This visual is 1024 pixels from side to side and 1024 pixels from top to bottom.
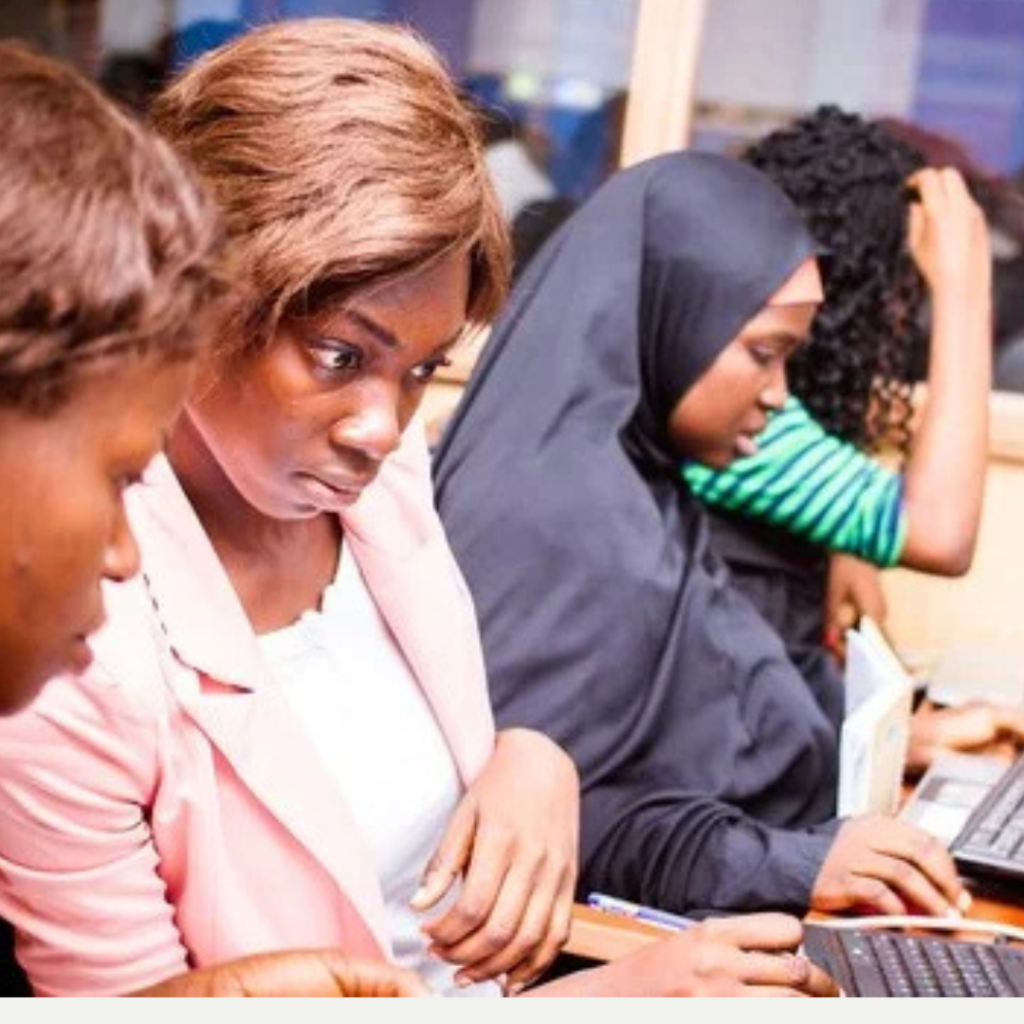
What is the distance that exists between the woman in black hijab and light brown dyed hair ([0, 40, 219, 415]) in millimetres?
1096

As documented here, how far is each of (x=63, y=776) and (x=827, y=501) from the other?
1276mm

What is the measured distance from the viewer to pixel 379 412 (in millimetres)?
1291

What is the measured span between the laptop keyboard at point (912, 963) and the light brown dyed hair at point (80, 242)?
821mm

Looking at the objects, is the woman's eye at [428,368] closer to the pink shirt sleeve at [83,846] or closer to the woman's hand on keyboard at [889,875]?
the pink shirt sleeve at [83,846]

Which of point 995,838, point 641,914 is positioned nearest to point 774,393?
point 995,838

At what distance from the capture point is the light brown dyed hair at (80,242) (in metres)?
0.71

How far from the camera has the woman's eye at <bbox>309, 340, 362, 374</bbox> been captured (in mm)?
1271

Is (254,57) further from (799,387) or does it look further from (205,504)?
(799,387)

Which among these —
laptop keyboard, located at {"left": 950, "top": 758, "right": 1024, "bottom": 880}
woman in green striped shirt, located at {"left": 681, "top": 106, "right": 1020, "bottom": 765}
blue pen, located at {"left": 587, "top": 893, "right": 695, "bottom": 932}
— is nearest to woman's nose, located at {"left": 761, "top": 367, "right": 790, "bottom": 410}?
woman in green striped shirt, located at {"left": 681, "top": 106, "right": 1020, "bottom": 765}

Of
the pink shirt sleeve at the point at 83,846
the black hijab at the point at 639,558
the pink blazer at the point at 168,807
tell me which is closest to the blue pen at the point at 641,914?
the black hijab at the point at 639,558

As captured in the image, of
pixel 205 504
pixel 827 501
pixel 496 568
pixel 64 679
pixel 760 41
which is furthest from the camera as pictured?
pixel 760 41

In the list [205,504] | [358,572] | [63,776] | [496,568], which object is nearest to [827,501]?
[496,568]

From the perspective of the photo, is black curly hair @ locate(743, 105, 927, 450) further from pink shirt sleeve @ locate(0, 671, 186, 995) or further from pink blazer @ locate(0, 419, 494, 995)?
pink shirt sleeve @ locate(0, 671, 186, 995)

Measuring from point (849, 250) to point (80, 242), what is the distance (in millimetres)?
1837
